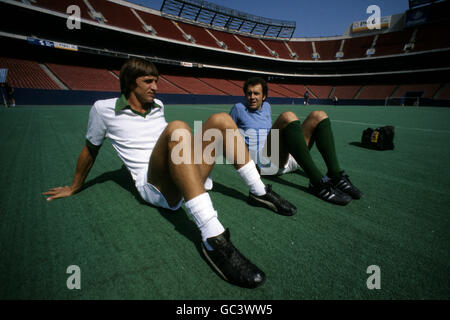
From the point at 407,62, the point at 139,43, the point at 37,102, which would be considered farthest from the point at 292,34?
the point at 37,102

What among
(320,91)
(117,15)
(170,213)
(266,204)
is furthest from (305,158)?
(320,91)

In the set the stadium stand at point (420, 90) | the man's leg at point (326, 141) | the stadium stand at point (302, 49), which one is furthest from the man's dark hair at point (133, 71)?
the stadium stand at point (302, 49)

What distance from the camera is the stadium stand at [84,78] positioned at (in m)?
16.8

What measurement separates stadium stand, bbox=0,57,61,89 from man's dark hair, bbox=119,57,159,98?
18.3 meters

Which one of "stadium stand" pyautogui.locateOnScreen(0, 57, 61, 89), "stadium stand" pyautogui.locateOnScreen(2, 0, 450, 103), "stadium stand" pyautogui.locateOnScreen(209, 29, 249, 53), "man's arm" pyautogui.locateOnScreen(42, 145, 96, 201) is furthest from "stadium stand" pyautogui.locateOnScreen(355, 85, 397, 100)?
"stadium stand" pyautogui.locateOnScreen(0, 57, 61, 89)

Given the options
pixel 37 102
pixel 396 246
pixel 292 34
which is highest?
pixel 292 34

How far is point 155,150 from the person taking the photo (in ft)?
3.93

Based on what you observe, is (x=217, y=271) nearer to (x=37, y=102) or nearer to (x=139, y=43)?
(x=37, y=102)

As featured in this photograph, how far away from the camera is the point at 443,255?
1081 millimetres

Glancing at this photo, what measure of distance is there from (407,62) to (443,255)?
35982mm

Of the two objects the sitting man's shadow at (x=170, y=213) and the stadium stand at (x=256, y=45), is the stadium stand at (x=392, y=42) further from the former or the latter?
the sitting man's shadow at (x=170, y=213)

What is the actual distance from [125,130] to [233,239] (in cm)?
105

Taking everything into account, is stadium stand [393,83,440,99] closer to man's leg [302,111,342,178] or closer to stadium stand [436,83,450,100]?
stadium stand [436,83,450,100]

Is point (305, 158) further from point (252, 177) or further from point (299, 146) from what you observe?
point (252, 177)
